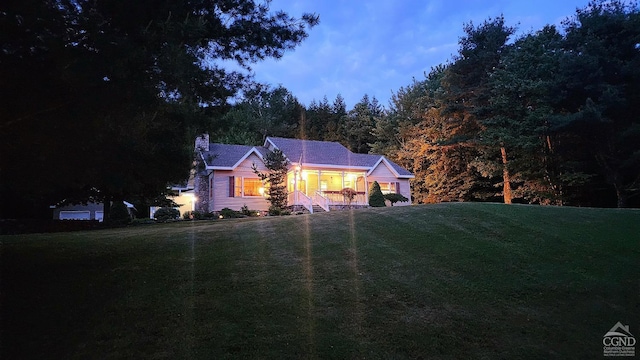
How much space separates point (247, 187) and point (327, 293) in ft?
54.6

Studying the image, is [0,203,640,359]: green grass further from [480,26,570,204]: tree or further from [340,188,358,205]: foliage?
[480,26,570,204]: tree

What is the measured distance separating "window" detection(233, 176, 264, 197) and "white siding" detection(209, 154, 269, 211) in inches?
8.5

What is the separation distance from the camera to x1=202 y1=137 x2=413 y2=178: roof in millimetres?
22484

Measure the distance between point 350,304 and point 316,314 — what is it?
636 mm

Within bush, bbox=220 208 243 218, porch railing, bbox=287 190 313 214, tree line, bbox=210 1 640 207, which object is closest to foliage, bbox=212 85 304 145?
porch railing, bbox=287 190 313 214

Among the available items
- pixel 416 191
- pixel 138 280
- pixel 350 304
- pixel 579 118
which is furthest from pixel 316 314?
pixel 416 191

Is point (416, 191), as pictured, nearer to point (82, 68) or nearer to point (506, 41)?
point (506, 41)

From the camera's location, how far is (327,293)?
6016 mm

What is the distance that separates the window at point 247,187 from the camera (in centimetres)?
2161

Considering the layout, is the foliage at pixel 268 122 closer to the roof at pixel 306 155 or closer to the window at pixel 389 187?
the roof at pixel 306 155

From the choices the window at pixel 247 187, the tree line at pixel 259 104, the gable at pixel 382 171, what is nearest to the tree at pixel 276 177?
the window at pixel 247 187

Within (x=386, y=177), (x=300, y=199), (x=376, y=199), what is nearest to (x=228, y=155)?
(x=300, y=199)

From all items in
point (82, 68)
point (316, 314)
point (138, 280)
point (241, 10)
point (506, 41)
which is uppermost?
point (506, 41)

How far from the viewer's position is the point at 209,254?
790cm
